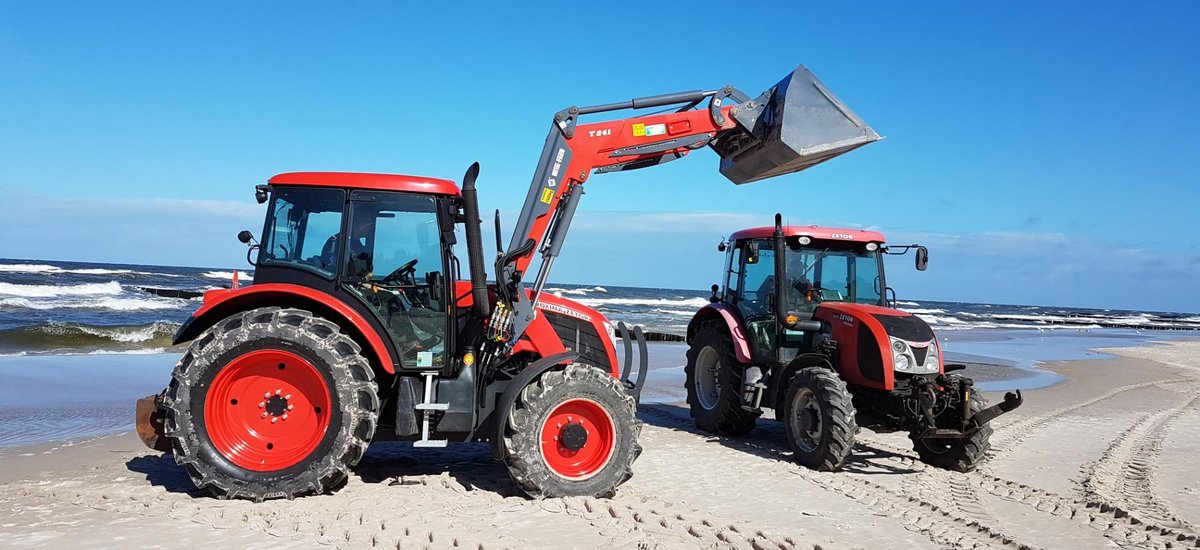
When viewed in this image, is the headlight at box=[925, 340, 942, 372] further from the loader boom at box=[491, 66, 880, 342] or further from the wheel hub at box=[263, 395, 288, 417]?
the wheel hub at box=[263, 395, 288, 417]

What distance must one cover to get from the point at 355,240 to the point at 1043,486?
5.64 m

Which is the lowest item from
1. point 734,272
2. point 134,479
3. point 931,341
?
point 134,479

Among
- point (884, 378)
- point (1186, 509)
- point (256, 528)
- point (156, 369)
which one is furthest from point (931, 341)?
point (156, 369)

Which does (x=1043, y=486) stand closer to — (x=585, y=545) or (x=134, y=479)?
(x=585, y=545)

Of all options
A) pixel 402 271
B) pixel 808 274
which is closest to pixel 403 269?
pixel 402 271

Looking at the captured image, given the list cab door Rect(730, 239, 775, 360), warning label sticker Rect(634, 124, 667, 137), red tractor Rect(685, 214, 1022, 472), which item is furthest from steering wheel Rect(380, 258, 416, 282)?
cab door Rect(730, 239, 775, 360)

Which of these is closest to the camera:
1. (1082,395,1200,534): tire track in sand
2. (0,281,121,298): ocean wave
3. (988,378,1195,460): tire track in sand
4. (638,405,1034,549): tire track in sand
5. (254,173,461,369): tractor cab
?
(638,405,1034,549): tire track in sand

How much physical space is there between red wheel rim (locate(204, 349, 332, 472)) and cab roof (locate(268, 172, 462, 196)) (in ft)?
3.94

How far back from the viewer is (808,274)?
863cm

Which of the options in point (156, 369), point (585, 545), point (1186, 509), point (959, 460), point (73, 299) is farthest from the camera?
point (73, 299)

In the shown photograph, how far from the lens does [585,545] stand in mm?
4648

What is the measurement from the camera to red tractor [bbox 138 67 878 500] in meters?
5.23

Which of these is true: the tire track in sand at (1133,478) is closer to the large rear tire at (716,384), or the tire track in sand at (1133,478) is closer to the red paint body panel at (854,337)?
the red paint body panel at (854,337)

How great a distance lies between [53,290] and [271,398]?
102 ft
